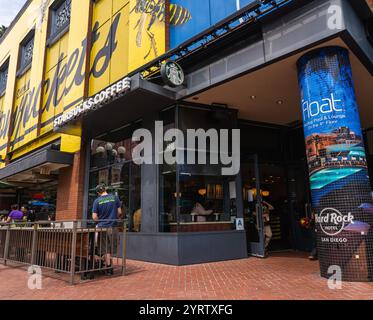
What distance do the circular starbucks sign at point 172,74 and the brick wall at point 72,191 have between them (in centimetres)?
600


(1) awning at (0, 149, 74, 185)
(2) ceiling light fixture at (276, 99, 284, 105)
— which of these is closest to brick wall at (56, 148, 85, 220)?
(1) awning at (0, 149, 74, 185)

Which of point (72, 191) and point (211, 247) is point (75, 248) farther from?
point (72, 191)

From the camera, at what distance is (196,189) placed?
816 cm

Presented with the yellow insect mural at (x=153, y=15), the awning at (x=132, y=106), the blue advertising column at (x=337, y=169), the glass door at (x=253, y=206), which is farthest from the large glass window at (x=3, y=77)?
the blue advertising column at (x=337, y=169)

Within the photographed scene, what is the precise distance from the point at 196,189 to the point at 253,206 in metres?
1.92

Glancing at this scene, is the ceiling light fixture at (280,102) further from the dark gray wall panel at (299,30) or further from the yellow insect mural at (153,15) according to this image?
the yellow insect mural at (153,15)

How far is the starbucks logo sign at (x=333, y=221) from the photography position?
5.01 m

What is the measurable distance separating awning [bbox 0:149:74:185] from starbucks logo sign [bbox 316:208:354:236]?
9820 millimetres

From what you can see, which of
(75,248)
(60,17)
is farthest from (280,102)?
(60,17)

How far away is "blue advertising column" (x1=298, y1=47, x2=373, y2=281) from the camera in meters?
4.96

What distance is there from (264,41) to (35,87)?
1341 cm

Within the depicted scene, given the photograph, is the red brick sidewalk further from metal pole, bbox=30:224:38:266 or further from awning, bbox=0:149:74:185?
awning, bbox=0:149:74:185

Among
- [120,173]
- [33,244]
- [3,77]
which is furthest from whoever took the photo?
[3,77]
